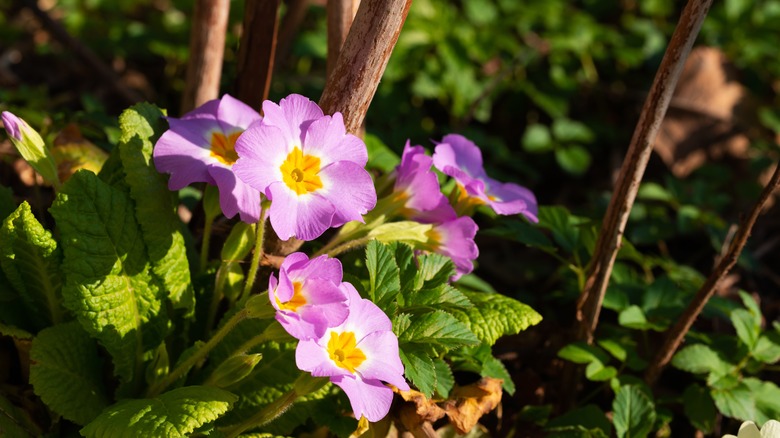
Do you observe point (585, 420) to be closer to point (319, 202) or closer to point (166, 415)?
point (319, 202)

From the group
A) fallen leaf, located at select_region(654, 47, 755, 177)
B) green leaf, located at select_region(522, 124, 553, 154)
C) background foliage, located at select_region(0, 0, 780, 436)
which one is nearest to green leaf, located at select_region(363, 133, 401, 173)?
background foliage, located at select_region(0, 0, 780, 436)

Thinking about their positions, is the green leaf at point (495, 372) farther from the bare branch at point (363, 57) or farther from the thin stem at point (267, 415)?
the bare branch at point (363, 57)

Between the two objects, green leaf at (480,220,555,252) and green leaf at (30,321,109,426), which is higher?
green leaf at (480,220,555,252)

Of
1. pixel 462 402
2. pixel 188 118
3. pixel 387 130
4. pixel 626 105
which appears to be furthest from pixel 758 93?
pixel 188 118

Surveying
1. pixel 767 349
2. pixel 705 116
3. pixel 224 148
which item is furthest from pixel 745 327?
pixel 705 116

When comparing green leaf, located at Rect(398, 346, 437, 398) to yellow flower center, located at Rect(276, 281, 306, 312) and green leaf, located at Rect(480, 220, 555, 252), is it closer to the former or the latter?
yellow flower center, located at Rect(276, 281, 306, 312)

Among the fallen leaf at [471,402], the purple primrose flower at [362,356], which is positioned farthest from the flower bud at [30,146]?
the fallen leaf at [471,402]
